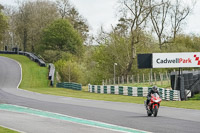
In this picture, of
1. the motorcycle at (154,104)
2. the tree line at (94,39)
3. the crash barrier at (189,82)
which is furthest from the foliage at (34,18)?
the motorcycle at (154,104)

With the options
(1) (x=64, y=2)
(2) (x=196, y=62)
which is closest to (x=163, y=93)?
(2) (x=196, y=62)

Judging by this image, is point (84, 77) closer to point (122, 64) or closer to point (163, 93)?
point (122, 64)

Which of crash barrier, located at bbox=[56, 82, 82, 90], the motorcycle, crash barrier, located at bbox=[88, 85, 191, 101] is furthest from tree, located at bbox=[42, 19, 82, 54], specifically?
the motorcycle

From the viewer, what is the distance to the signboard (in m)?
33.4

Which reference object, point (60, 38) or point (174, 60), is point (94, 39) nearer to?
point (60, 38)

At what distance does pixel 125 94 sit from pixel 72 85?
1121 cm

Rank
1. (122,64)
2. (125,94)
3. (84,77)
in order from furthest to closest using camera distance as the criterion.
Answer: (84,77)
(122,64)
(125,94)

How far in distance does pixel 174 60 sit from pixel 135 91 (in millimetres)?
7272

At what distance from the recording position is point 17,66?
2655 inches

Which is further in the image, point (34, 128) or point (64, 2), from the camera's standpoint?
point (64, 2)

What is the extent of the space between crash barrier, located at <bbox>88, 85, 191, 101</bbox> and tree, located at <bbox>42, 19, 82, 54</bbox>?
122 feet

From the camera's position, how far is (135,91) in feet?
130

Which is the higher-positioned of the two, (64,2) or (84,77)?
(64,2)

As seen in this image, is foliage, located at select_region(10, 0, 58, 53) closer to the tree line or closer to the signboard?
the tree line
